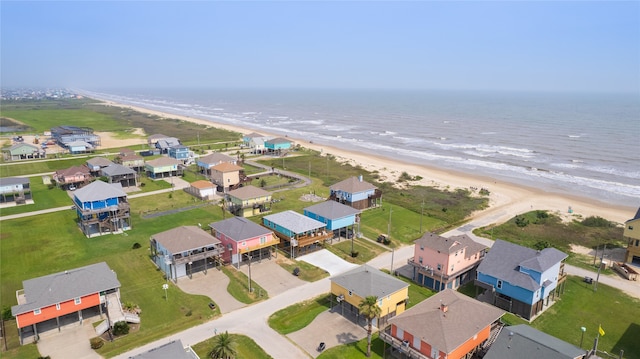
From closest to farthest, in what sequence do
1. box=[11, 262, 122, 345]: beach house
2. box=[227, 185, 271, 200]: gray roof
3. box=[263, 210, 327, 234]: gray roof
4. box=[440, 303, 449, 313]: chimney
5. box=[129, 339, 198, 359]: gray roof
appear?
1. box=[129, 339, 198, 359]: gray roof
2. box=[440, 303, 449, 313]: chimney
3. box=[11, 262, 122, 345]: beach house
4. box=[263, 210, 327, 234]: gray roof
5. box=[227, 185, 271, 200]: gray roof

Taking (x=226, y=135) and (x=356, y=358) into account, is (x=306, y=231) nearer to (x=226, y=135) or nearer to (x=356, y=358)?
(x=356, y=358)

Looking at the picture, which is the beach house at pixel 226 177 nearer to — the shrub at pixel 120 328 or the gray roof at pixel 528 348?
the shrub at pixel 120 328

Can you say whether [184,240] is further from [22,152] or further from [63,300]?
[22,152]

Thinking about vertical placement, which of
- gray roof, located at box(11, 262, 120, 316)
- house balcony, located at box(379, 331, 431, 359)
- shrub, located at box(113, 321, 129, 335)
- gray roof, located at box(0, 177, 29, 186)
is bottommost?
shrub, located at box(113, 321, 129, 335)

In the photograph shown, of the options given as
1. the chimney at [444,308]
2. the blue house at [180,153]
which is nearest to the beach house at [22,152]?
the blue house at [180,153]

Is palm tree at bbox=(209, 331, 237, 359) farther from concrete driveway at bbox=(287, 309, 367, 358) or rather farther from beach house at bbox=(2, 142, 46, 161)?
beach house at bbox=(2, 142, 46, 161)

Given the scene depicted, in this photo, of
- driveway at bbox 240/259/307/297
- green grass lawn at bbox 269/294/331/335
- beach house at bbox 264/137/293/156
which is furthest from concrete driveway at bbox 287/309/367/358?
beach house at bbox 264/137/293/156

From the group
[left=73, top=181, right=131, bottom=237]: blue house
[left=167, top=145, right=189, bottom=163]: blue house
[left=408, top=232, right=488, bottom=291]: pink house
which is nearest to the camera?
[left=408, top=232, right=488, bottom=291]: pink house
